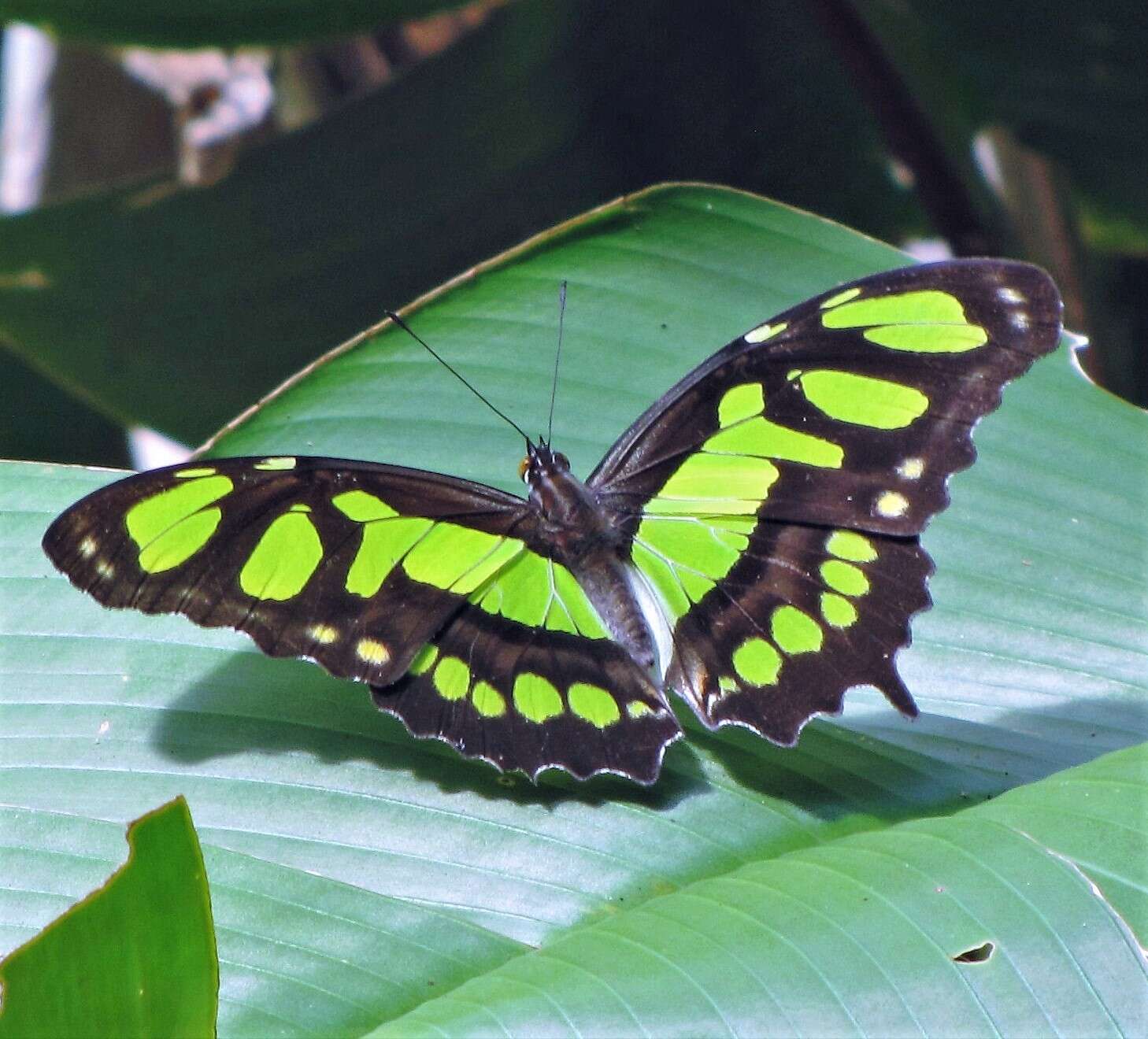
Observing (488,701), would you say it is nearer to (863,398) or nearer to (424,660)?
(424,660)

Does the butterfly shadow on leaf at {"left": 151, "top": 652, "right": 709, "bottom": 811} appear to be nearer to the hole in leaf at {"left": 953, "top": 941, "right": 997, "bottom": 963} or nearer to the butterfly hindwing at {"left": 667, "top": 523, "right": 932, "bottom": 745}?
the butterfly hindwing at {"left": 667, "top": 523, "right": 932, "bottom": 745}

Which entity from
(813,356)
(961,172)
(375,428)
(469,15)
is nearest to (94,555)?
(375,428)

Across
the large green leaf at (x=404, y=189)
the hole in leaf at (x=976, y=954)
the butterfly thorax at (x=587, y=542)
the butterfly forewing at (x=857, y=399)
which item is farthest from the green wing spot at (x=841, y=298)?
the large green leaf at (x=404, y=189)

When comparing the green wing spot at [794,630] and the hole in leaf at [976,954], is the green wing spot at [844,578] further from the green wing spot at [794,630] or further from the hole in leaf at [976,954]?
the hole in leaf at [976,954]

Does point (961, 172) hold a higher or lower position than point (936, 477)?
higher

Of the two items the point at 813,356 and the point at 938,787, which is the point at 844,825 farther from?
the point at 813,356

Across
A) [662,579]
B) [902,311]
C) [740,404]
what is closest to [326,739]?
[662,579]

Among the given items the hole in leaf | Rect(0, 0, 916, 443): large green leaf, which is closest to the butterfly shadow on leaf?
the hole in leaf
